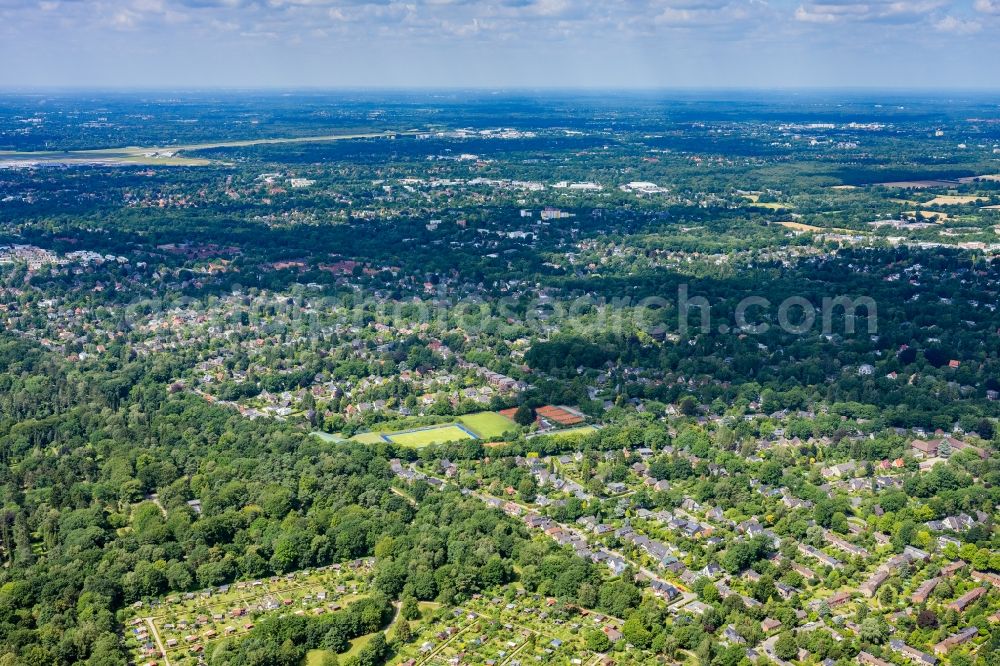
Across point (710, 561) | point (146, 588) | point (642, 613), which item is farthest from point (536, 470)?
point (146, 588)

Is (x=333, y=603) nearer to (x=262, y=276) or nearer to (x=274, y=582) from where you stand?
(x=274, y=582)

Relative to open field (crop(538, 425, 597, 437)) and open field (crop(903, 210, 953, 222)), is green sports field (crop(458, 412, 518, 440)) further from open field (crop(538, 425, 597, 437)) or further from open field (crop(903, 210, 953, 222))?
open field (crop(903, 210, 953, 222))

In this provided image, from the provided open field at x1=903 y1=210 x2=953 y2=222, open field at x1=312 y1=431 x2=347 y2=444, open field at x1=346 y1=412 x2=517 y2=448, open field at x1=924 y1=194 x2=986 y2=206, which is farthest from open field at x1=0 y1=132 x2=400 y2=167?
open field at x1=346 y1=412 x2=517 y2=448

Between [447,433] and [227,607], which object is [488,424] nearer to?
[447,433]

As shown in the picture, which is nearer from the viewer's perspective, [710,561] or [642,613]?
[642,613]

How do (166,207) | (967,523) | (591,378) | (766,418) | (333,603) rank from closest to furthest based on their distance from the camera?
1. (333,603)
2. (967,523)
3. (766,418)
4. (591,378)
5. (166,207)

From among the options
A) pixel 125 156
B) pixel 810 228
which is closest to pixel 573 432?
pixel 810 228

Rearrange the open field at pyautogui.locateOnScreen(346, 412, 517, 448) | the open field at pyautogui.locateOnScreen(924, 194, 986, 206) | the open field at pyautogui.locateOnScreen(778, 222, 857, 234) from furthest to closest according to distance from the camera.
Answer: the open field at pyautogui.locateOnScreen(924, 194, 986, 206), the open field at pyautogui.locateOnScreen(778, 222, 857, 234), the open field at pyautogui.locateOnScreen(346, 412, 517, 448)

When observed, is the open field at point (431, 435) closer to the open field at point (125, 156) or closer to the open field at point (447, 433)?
the open field at point (447, 433)
